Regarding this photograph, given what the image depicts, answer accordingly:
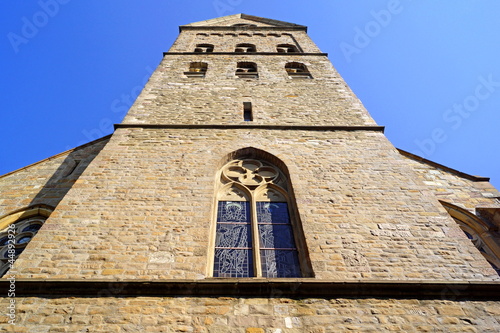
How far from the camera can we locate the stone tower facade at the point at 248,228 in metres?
3.79

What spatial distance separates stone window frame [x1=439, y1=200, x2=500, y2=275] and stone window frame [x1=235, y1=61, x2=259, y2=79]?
6.94 meters

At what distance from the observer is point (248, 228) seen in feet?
17.8

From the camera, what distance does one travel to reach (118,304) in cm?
381

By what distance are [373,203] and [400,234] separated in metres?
0.73

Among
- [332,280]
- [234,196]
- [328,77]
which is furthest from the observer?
[328,77]

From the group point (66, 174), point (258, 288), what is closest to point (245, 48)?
point (66, 174)

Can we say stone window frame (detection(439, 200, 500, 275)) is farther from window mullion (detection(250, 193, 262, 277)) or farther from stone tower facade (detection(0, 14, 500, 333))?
window mullion (detection(250, 193, 262, 277))

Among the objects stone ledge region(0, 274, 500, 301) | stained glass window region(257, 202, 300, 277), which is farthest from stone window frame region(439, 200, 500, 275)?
stained glass window region(257, 202, 300, 277)

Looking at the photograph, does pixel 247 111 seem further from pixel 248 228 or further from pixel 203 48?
pixel 203 48

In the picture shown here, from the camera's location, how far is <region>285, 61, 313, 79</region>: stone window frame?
1134 centimetres

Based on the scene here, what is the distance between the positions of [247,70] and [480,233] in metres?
8.40

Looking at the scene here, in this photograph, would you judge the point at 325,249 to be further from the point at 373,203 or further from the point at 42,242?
the point at 42,242

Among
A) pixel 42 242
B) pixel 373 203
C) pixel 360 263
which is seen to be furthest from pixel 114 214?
pixel 373 203

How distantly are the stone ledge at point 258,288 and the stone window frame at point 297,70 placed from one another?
8238mm
